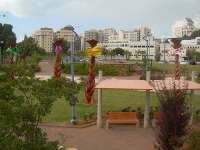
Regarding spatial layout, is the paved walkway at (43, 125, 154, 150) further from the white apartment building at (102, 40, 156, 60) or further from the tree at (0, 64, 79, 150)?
the white apartment building at (102, 40, 156, 60)

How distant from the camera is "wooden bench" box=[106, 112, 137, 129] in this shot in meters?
19.6

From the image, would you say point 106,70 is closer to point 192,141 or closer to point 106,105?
point 106,105

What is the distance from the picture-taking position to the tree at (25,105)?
25.9ft

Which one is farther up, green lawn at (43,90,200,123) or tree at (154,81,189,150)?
tree at (154,81,189,150)

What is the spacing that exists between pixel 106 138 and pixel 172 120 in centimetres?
540

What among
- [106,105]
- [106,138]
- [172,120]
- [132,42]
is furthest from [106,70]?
[132,42]

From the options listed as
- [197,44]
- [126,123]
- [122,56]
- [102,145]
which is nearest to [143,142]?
[102,145]

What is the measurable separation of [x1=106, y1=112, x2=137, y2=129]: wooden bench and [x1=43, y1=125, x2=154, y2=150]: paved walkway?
0.23 metres

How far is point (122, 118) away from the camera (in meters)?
20.0

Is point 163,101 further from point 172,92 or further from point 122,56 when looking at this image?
point 122,56

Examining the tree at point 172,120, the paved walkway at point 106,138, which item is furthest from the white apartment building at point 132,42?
the tree at point 172,120

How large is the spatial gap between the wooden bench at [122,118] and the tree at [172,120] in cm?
678

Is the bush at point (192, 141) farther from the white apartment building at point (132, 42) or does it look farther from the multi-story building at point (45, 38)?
the multi-story building at point (45, 38)

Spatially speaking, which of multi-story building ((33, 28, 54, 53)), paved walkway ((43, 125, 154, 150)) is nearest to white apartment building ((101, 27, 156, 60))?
multi-story building ((33, 28, 54, 53))
